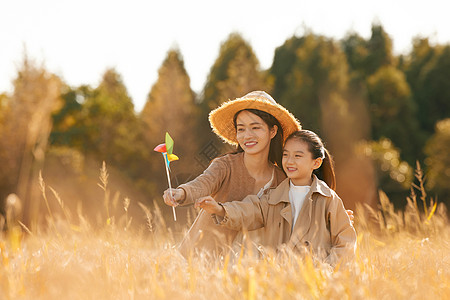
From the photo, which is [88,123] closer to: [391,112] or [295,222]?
[391,112]

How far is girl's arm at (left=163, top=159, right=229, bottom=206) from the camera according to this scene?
3105 mm

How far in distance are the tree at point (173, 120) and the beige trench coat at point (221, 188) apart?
10.8 meters

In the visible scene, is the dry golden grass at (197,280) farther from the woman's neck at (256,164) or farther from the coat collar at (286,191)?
the woman's neck at (256,164)

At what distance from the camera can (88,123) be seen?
17.8 meters

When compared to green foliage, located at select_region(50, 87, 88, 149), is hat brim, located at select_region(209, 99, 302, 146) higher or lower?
lower

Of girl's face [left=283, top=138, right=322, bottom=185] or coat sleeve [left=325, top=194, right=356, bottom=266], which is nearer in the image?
coat sleeve [left=325, top=194, right=356, bottom=266]

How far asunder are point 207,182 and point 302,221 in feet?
2.53

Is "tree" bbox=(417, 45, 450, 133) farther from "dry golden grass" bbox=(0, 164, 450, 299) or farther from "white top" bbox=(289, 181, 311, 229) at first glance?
"dry golden grass" bbox=(0, 164, 450, 299)

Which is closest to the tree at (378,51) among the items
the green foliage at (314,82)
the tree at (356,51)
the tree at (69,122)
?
the tree at (356,51)

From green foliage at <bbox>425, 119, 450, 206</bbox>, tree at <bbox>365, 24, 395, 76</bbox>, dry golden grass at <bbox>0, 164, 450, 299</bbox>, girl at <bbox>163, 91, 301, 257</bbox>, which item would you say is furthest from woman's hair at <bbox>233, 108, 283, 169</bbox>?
tree at <bbox>365, 24, 395, 76</bbox>

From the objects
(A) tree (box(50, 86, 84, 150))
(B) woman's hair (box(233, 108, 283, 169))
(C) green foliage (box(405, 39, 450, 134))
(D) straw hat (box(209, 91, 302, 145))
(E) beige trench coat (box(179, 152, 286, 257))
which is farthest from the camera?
(C) green foliage (box(405, 39, 450, 134))

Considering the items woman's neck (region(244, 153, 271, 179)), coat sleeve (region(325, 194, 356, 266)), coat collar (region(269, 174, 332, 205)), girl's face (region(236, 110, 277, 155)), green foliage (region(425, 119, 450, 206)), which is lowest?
green foliage (region(425, 119, 450, 206))

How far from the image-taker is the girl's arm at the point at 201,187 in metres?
3.11

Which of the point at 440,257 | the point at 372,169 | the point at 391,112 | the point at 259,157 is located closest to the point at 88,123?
the point at 372,169
